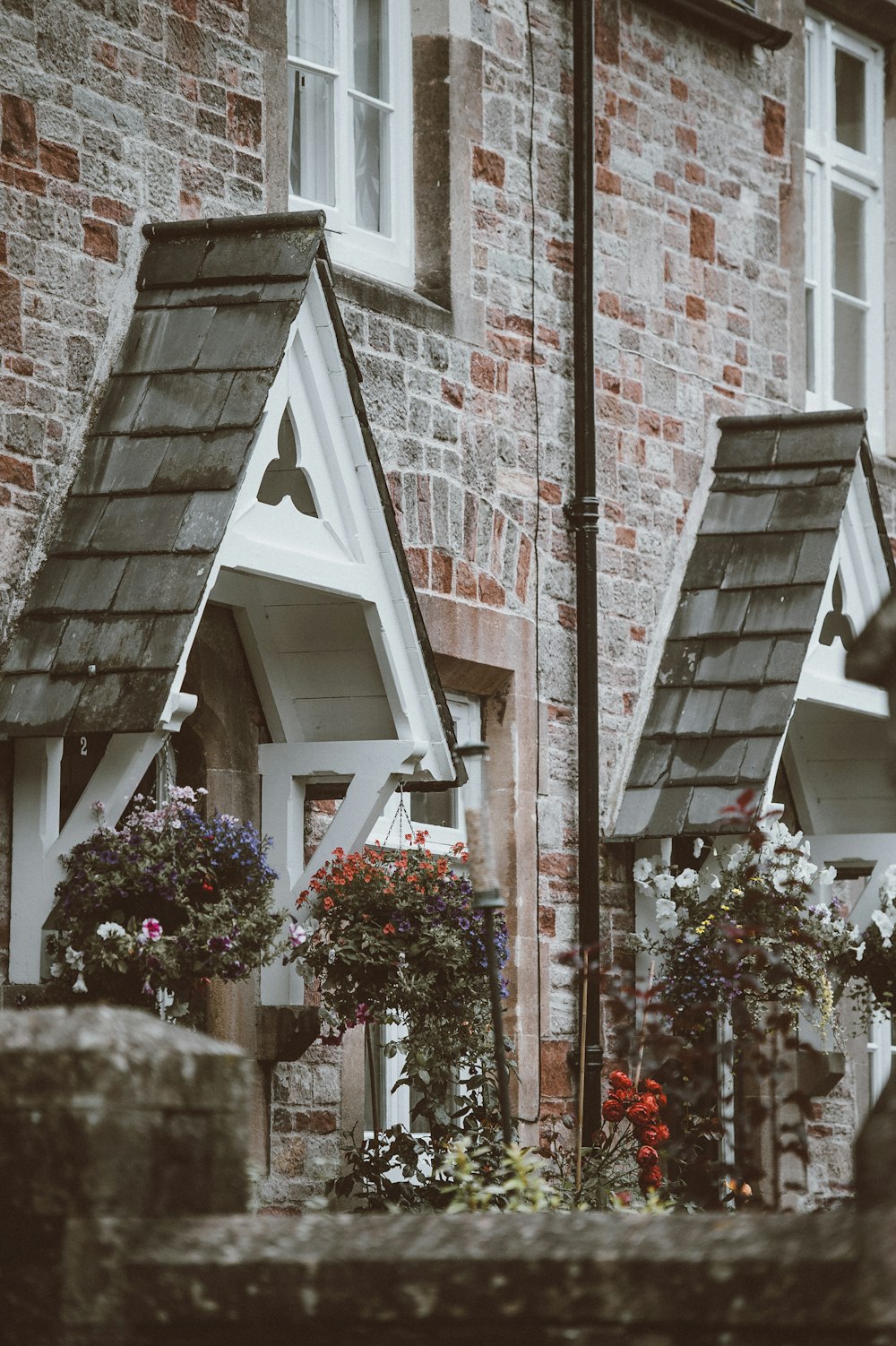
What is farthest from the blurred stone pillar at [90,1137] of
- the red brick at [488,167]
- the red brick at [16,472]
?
the red brick at [488,167]

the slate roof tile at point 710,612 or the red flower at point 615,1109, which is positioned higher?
the slate roof tile at point 710,612

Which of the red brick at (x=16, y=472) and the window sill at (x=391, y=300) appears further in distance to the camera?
the window sill at (x=391, y=300)

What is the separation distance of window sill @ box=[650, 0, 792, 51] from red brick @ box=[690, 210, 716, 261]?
0.88 meters

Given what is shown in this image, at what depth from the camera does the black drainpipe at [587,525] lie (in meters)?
9.00

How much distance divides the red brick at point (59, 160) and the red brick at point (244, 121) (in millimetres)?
807

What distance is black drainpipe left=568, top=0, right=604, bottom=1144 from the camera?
9.00 metres

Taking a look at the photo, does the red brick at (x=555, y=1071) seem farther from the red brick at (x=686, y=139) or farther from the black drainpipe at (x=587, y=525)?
the red brick at (x=686, y=139)

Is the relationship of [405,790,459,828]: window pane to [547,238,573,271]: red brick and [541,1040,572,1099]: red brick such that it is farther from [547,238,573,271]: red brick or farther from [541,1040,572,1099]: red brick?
[547,238,573,271]: red brick

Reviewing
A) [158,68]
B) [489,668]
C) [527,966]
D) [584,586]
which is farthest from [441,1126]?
→ [158,68]

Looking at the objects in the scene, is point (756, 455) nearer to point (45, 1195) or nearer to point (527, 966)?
point (527, 966)

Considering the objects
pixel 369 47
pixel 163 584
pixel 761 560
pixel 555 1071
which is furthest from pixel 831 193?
pixel 163 584

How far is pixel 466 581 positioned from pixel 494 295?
3.96 ft

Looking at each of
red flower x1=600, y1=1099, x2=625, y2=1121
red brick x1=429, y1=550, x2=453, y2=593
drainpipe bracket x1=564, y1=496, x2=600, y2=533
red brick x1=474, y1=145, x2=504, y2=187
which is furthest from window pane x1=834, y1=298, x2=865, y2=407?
red flower x1=600, y1=1099, x2=625, y2=1121

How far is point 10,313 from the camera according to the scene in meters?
6.89
